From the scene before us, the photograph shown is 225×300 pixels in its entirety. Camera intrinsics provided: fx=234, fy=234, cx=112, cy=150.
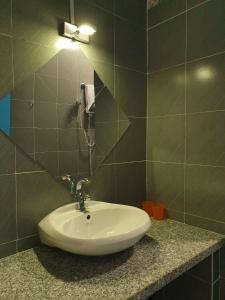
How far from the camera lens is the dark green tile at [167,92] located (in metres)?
1.53

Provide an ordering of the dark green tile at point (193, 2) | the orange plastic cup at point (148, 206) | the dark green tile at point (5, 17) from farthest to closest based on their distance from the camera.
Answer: the orange plastic cup at point (148, 206) < the dark green tile at point (193, 2) < the dark green tile at point (5, 17)

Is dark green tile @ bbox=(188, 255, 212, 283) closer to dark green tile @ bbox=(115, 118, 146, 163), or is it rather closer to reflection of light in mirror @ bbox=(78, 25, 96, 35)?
dark green tile @ bbox=(115, 118, 146, 163)

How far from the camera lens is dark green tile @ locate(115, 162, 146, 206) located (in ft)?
5.26

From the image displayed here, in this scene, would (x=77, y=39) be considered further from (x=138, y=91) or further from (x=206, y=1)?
(x=206, y=1)

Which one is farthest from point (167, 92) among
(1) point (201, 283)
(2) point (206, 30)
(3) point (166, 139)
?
(1) point (201, 283)

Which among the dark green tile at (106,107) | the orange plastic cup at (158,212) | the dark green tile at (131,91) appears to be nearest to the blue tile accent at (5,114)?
the dark green tile at (106,107)

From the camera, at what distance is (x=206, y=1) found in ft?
4.55

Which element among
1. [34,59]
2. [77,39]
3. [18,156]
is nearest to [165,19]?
[77,39]

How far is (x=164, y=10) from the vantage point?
161 cm

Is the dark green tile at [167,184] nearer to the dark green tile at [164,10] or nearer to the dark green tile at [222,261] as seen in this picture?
the dark green tile at [222,261]

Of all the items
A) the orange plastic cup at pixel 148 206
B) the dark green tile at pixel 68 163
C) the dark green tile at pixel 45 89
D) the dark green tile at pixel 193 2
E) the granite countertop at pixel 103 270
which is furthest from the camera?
the orange plastic cup at pixel 148 206

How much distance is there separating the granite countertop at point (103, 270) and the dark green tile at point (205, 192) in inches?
6.7

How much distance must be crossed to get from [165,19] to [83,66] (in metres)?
0.71

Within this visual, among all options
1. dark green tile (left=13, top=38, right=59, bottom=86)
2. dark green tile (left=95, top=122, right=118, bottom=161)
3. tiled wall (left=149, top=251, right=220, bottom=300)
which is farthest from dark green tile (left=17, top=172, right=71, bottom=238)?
tiled wall (left=149, top=251, right=220, bottom=300)
